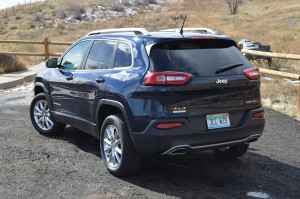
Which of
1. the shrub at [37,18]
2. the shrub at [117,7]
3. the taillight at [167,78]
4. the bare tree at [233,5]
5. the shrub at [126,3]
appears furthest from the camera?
the shrub at [126,3]

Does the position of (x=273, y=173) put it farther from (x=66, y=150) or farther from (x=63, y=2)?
(x=63, y=2)

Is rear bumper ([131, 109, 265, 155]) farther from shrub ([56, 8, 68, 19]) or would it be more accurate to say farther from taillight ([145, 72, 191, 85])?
shrub ([56, 8, 68, 19])

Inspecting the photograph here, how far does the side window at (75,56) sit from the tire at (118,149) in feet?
4.28

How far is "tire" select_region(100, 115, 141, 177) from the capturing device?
16.4 feet

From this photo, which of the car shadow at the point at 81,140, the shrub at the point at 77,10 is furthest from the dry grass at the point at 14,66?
the shrub at the point at 77,10

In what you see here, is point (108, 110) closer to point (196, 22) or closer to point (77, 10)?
point (196, 22)

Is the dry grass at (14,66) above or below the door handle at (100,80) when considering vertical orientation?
below

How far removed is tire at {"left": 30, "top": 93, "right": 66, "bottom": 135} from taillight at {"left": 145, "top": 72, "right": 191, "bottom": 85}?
300cm

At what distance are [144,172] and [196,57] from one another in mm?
1640

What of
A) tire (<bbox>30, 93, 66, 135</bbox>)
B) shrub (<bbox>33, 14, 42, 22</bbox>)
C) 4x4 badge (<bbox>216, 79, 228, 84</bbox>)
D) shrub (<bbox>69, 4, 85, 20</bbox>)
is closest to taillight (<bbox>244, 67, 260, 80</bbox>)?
4x4 badge (<bbox>216, 79, 228, 84</bbox>)

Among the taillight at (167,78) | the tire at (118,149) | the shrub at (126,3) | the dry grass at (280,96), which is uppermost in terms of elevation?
A: the taillight at (167,78)

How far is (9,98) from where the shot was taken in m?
11.3

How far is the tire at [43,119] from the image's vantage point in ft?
23.6

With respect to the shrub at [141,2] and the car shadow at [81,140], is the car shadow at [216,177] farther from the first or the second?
the shrub at [141,2]
